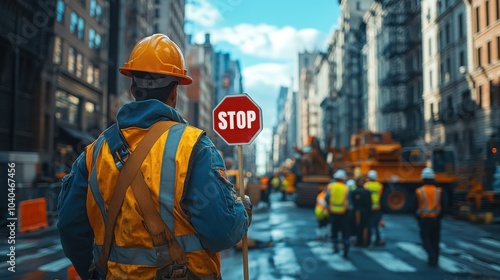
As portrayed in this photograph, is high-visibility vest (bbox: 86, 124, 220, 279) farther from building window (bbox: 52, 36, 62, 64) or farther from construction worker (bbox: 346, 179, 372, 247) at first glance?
building window (bbox: 52, 36, 62, 64)

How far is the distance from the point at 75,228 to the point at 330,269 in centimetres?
790

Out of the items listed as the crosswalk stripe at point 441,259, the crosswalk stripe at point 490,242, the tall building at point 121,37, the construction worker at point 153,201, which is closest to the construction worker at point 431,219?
the crosswalk stripe at point 441,259

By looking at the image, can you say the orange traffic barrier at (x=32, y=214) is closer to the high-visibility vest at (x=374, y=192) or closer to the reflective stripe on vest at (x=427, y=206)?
the high-visibility vest at (x=374, y=192)

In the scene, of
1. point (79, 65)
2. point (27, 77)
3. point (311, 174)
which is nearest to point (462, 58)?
point (311, 174)

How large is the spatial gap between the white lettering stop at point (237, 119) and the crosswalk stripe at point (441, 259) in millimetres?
5735

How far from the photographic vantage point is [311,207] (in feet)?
92.7

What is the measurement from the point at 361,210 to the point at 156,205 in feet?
36.7

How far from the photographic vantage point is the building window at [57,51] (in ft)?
89.5

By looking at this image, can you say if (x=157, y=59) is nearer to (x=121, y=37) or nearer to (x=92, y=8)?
(x=92, y=8)

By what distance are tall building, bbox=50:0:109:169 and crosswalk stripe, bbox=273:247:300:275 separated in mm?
19052

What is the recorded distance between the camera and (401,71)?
5069 cm

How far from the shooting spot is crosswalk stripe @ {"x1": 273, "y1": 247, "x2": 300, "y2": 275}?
9547 mm

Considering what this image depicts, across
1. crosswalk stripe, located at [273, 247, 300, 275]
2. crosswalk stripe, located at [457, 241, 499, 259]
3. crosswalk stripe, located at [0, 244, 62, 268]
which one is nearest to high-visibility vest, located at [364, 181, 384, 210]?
crosswalk stripe, located at [457, 241, 499, 259]

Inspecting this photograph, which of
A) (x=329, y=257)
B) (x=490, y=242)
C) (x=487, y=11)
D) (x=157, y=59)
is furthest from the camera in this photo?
(x=487, y=11)
